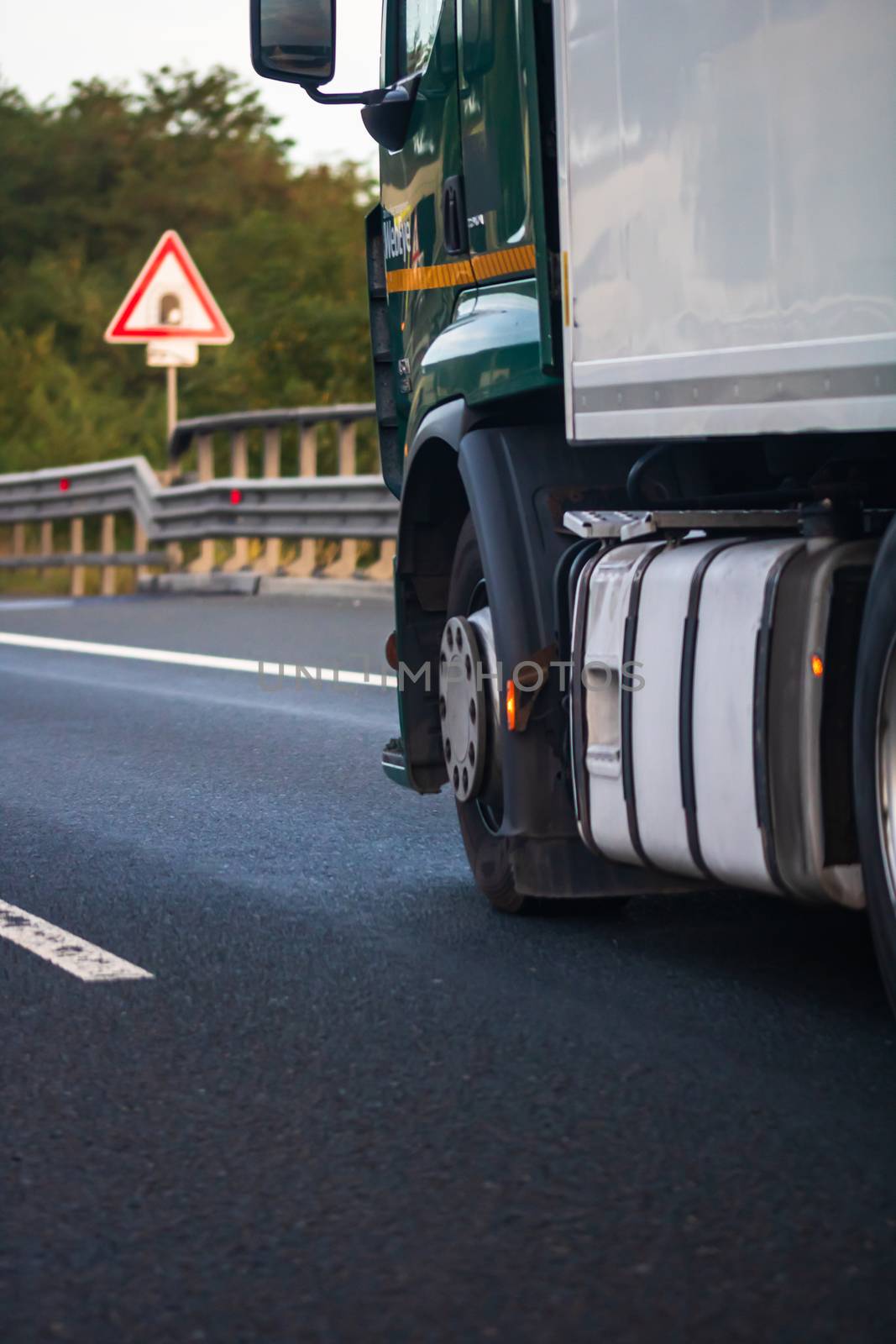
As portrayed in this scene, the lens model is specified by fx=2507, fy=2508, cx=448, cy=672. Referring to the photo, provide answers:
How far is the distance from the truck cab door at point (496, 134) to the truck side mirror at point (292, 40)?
1.72 feet

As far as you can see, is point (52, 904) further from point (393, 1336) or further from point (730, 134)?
point (393, 1336)

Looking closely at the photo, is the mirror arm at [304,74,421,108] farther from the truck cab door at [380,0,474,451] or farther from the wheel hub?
the wheel hub

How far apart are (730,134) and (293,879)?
2.57 m

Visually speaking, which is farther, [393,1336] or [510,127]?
[510,127]

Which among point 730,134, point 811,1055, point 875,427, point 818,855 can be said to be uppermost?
point 730,134

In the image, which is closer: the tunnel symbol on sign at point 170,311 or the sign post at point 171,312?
the sign post at point 171,312

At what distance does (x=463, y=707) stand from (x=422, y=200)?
4.74 feet

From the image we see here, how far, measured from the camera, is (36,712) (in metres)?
11.2

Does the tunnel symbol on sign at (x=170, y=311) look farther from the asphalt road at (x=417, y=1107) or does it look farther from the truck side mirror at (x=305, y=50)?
the truck side mirror at (x=305, y=50)

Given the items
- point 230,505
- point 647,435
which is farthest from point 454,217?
point 230,505

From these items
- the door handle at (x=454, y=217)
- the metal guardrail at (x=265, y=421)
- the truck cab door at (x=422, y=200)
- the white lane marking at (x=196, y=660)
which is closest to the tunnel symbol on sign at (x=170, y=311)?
the metal guardrail at (x=265, y=421)

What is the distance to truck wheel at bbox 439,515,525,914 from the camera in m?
6.04

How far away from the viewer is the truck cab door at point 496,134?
5.85 metres

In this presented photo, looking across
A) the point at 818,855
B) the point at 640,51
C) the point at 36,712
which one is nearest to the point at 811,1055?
the point at 818,855
